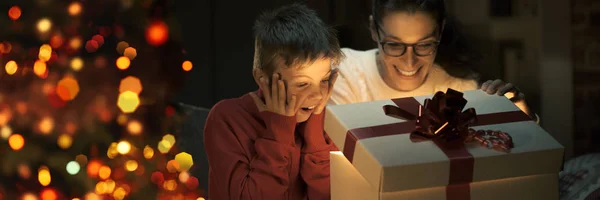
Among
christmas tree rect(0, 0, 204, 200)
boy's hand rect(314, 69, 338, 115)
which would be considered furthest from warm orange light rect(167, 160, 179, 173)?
boy's hand rect(314, 69, 338, 115)

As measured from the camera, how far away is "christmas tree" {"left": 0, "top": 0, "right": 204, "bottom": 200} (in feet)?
9.72

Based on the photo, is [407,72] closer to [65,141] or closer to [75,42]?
[75,42]

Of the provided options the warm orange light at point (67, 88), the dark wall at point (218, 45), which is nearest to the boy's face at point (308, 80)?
the dark wall at point (218, 45)

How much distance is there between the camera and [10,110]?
3.04 meters

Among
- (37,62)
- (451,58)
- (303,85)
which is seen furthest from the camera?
(37,62)

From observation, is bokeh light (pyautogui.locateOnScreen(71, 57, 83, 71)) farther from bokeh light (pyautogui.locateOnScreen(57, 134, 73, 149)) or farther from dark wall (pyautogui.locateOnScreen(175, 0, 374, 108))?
dark wall (pyautogui.locateOnScreen(175, 0, 374, 108))

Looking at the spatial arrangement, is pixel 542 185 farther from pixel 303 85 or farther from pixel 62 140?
pixel 62 140

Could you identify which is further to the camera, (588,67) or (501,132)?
(588,67)

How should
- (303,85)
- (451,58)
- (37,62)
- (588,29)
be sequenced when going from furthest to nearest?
(37,62) < (588,29) < (451,58) < (303,85)

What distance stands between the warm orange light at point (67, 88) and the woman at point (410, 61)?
1355mm

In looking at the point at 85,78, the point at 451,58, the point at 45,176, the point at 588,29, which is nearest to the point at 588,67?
the point at 588,29

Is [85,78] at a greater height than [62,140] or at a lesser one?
greater

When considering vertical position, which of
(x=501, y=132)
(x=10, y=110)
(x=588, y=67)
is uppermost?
(x=501, y=132)

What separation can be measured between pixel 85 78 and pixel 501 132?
1.94m
